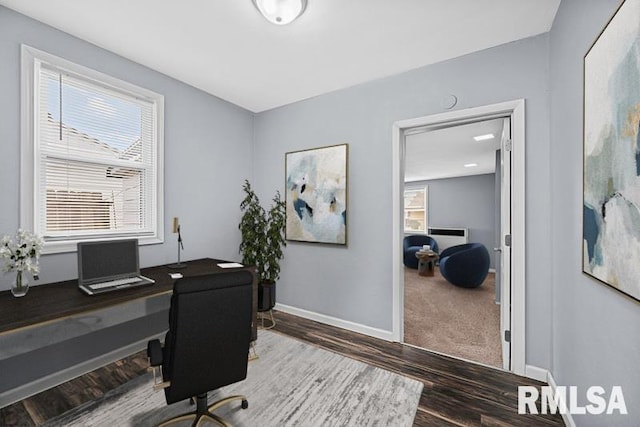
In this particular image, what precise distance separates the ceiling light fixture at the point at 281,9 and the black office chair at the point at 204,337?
167 centimetres

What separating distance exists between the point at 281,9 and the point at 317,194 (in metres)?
1.79

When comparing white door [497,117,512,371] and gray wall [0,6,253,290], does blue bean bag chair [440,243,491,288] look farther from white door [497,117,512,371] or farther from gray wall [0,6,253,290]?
gray wall [0,6,253,290]

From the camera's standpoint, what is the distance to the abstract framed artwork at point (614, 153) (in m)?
0.94

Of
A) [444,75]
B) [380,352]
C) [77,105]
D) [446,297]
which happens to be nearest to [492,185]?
[446,297]

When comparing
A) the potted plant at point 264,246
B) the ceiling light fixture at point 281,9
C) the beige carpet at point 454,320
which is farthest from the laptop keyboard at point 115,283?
the beige carpet at point 454,320

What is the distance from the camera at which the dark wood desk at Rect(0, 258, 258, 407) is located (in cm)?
144

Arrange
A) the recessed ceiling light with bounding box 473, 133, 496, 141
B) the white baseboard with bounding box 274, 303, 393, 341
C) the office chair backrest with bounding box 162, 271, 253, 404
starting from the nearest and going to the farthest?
the office chair backrest with bounding box 162, 271, 253, 404, the white baseboard with bounding box 274, 303, 393, 341, the recessed ceiling light with bounding box 473, 133, 496, 141

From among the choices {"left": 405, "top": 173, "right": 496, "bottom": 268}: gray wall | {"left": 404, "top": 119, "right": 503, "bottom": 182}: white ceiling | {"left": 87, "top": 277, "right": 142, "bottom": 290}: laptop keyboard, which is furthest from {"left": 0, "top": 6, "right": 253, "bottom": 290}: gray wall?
{"left": 405, "top": 173, "right": 496, "bottom": 268}: gray wall

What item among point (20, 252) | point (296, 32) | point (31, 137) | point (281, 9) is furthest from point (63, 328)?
point (296, 32)

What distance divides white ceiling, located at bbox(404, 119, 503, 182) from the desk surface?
9.79 feet

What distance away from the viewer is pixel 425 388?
199cm

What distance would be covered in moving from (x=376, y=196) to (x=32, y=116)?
2.81m

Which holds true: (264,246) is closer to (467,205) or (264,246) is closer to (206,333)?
(206,333)

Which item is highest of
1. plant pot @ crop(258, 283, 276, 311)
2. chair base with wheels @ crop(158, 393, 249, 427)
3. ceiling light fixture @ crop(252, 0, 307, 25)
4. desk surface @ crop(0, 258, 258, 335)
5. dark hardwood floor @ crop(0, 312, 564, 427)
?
ceiling light fixture @ crop(252, 0, 307, 25)
